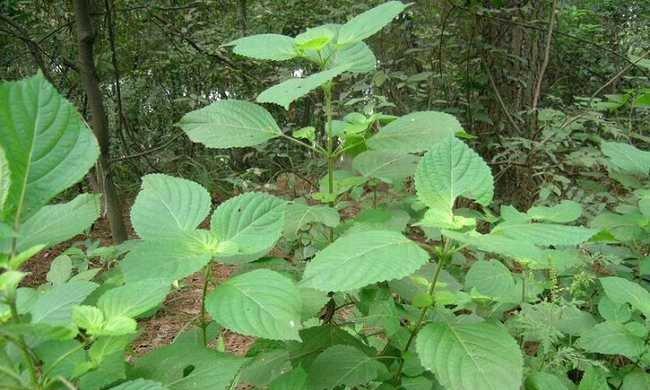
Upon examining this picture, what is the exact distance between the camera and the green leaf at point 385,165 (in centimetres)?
116

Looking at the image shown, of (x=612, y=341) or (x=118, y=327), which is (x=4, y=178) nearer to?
(x=118, y=327)

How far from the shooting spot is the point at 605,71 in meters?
5.02

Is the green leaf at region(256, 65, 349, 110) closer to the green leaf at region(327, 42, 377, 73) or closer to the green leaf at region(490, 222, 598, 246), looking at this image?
the green leaf at region(327, 42, 377, 73)

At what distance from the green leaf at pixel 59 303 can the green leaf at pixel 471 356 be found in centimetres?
51

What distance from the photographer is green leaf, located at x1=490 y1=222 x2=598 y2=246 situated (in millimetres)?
716

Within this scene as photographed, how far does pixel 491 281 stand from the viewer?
1.21m

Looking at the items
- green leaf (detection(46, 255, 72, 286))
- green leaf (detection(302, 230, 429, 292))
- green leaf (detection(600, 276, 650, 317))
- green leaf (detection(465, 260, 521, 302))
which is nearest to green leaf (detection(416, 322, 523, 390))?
green leaf (detection(302, 230, 429, 292))

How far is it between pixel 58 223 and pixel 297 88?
516 mm

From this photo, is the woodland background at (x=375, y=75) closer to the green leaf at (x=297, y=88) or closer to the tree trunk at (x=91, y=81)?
the tree trunk at (x=91, y=81)

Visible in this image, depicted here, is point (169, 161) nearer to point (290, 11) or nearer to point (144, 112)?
point (144, 112)

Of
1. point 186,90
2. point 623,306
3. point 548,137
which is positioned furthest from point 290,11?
point 623,306

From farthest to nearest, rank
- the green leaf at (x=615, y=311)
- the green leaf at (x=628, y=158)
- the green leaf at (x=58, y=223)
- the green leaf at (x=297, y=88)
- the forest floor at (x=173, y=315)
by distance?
the forest floor at (x=173, y=315), the green leaf at (x=628, y=158), the green leaf at (x=615, y=311), the green leaf at (x=297, y=88), the green leaf at (x=58, y=223)

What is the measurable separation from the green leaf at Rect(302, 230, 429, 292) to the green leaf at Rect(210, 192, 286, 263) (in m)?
0.10

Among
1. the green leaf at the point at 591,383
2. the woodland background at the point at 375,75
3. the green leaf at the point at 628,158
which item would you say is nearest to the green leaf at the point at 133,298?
the green leaf at the point at 591,383
